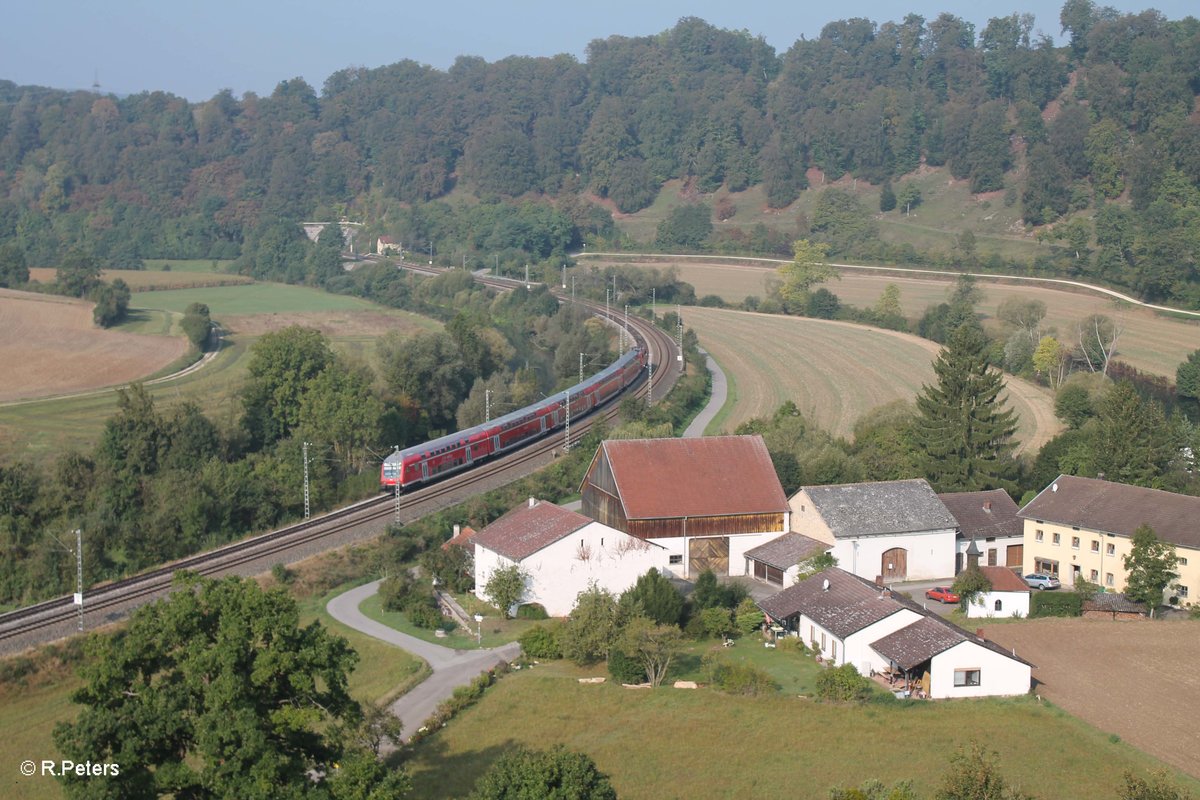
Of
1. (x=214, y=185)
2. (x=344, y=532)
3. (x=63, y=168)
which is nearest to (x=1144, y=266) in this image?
(x=344, y=532)

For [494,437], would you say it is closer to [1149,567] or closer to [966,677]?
[1149,567]

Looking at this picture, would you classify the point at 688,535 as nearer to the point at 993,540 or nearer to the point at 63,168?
the point at 993,540

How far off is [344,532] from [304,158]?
400 ft

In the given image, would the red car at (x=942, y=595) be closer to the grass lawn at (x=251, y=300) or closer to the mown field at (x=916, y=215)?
the grass lawn at (x=251, y=300)

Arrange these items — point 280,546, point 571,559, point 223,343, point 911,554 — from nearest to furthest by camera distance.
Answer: point 571,559 → point 911,554 → point 280,546 → point 223,343

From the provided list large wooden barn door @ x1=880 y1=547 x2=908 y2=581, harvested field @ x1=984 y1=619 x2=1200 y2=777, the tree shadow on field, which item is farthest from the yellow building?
the tree shadow on field

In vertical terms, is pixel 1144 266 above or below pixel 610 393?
above

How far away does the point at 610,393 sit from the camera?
209ft

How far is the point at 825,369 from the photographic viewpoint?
70.8 m

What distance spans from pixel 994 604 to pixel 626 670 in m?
10.9

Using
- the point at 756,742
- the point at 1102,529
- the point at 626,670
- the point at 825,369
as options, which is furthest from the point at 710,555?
the point at 825,369

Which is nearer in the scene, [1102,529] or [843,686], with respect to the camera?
[843,686]

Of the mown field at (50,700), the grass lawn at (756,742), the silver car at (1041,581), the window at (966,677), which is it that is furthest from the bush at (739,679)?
the silver car at (1041,581)

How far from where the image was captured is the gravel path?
2794cm
